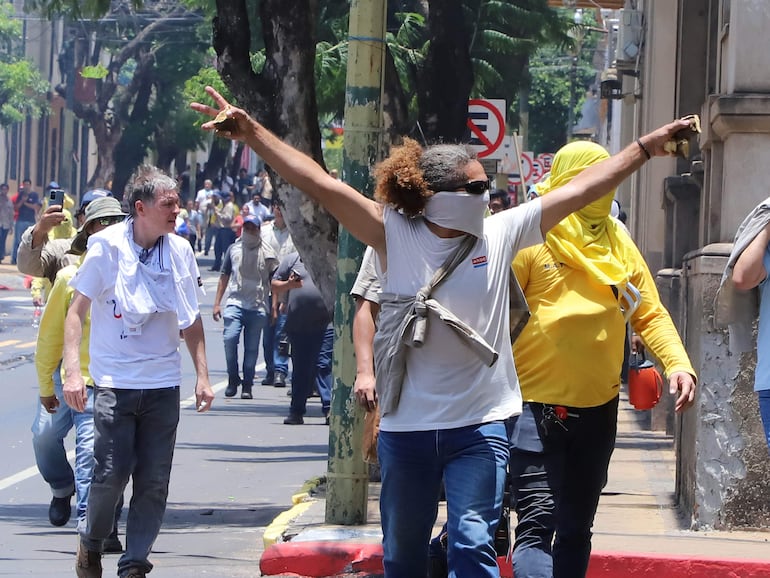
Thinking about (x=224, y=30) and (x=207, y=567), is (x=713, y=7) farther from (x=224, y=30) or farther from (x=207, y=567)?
(x=207, y=567)

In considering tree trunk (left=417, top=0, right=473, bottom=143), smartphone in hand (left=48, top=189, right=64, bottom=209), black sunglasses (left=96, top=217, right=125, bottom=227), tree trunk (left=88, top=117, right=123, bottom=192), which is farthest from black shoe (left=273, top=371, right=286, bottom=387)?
tree trunk (left=88, top=117, right=123, bottom=192)

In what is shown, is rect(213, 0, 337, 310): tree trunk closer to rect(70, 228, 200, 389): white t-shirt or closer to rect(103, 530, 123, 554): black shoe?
rect(103, 530, 123, 554): black shoe

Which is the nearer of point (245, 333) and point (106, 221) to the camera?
point (106, 221)

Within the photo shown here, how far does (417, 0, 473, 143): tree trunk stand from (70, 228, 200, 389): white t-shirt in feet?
26.8

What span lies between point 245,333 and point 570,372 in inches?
435

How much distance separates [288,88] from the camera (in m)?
9.99

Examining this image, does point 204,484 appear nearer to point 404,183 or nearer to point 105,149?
point 404,183

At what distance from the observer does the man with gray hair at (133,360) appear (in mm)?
6797

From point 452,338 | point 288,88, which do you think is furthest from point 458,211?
point 288,88

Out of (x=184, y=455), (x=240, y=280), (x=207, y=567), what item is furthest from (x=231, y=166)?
(x=207, y=567)

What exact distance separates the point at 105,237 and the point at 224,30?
3508 mm

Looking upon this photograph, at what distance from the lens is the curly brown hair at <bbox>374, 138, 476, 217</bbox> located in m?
5.14

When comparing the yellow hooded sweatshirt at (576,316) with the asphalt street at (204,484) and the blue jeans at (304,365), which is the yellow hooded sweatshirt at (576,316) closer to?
the asphalt street at (204,484)

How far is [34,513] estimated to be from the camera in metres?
9.52
